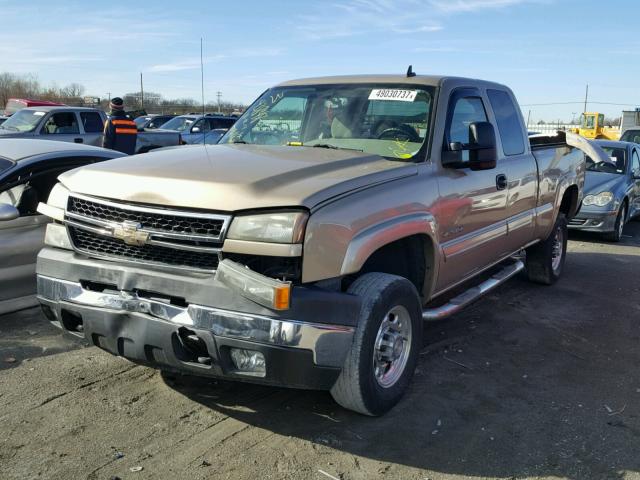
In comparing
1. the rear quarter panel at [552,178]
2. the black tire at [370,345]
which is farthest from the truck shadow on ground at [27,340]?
the rear quarter panel at [552,178]

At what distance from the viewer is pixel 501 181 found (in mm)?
4977

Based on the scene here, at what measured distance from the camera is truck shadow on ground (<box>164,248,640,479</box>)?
10.9 feet

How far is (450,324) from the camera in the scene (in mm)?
5539

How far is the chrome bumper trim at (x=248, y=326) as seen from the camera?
2.96 m

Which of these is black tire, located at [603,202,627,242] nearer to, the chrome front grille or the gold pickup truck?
the gold pickup truck

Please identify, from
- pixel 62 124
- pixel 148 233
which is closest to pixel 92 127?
pixel 62 124

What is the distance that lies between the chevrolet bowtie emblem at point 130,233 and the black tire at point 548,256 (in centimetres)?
476

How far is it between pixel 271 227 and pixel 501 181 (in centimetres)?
264

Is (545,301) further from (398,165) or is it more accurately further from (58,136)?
(58,136)

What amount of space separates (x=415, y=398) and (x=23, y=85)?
75.2 m

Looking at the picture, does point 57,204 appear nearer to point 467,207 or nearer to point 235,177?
point 235,177

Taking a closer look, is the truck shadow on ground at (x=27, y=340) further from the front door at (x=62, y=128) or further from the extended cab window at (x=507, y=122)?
the front door at (x=62, y=128)

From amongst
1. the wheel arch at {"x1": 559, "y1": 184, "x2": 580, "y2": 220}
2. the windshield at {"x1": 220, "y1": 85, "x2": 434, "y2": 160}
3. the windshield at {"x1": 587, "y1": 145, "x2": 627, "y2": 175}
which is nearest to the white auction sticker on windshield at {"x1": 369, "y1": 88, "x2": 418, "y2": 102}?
the windshield at {"x1": 220, "y1": 85, "x2": 434, "y2": 160}

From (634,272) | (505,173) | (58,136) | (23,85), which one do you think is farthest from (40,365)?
(23,85)
